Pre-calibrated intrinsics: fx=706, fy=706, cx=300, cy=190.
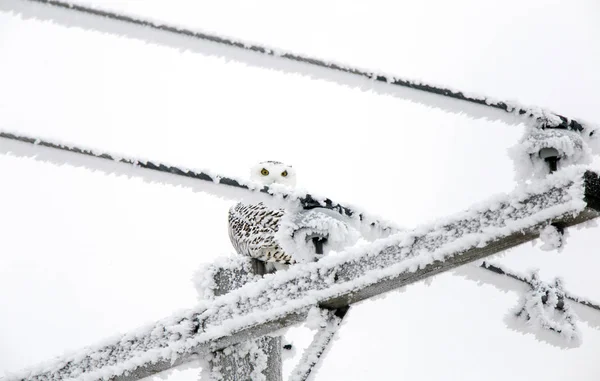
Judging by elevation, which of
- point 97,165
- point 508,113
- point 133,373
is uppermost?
point 97,165

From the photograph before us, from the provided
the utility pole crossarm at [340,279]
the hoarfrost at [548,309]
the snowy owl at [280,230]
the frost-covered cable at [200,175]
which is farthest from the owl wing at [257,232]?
the hoarfrost at [548,309]

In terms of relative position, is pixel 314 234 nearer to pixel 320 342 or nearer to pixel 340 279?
pixel 340 279

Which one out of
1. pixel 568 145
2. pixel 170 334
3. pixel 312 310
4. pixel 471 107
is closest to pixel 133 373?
pixel 170 334

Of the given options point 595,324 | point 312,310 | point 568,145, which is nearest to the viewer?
point 568,145

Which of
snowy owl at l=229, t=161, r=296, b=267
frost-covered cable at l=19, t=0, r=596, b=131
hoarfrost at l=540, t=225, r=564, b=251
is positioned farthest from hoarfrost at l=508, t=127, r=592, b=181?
snowy owl at l=229, t=161, r=296, b=267

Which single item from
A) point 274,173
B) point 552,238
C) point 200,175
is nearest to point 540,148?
point 552,238

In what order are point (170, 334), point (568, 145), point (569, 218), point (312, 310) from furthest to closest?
point (170, 334) → point (312, 310) → point (568, 145) → point (569, 218)

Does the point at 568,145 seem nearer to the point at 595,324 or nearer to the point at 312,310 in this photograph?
the point at 312,310
